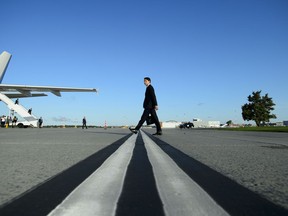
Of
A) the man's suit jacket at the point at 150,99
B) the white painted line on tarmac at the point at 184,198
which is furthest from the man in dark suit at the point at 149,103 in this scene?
the white painted line on tarmac at the point at 184,198

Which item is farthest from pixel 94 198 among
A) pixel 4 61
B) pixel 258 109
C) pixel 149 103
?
pixel 258 109

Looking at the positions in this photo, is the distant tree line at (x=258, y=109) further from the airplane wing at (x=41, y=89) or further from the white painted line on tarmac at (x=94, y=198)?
the white painted line on tarmac at (x=94, y=198)

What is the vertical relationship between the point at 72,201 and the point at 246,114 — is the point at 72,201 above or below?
below

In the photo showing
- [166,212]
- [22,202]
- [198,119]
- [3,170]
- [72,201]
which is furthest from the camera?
[198,119]

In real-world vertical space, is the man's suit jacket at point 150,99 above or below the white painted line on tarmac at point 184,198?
above

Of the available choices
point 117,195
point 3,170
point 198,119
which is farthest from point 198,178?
point 198,119

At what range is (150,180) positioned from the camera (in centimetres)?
284

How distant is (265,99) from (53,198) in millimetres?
101813

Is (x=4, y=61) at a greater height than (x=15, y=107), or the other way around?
(x=4, y=61)

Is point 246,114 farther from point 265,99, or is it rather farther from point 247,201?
point 247,201

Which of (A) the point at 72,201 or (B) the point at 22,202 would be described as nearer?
(A) the point at 72,201

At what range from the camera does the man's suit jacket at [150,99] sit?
12461 millimetres

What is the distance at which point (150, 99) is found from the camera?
12.6 m

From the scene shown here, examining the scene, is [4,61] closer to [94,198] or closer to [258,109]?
[94,198]
